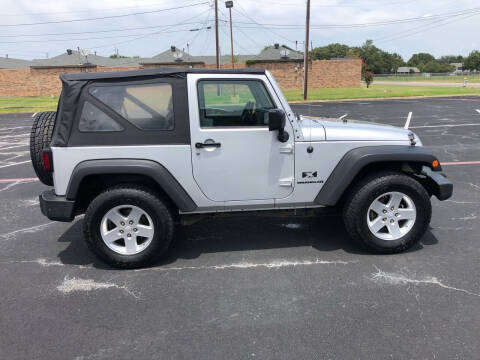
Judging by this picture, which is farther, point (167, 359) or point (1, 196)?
point (1, 196)

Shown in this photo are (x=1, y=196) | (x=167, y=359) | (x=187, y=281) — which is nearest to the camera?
(x=167, y=359)

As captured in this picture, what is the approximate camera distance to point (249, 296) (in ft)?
10.8

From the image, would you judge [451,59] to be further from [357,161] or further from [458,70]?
[357,161]

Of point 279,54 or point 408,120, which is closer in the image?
point 408,120

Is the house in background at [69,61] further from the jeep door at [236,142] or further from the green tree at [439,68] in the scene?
the green tree at [439,68]

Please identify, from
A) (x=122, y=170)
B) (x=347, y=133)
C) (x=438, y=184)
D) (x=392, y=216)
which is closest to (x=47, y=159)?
(x=122, y=170)

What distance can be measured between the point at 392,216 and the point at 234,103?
1.96 metres

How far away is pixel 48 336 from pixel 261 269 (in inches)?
73.5

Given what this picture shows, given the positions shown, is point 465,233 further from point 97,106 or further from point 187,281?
point 97,106

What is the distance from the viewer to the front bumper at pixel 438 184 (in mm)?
4004

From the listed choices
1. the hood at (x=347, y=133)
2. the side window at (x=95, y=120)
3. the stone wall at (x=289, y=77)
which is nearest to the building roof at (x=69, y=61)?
the stone wall at (x=289, y=77)

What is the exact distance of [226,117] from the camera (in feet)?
12.4

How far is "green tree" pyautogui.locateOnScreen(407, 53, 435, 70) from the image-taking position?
133 m

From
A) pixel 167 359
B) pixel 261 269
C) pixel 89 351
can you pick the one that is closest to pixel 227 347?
pixel 167 359
